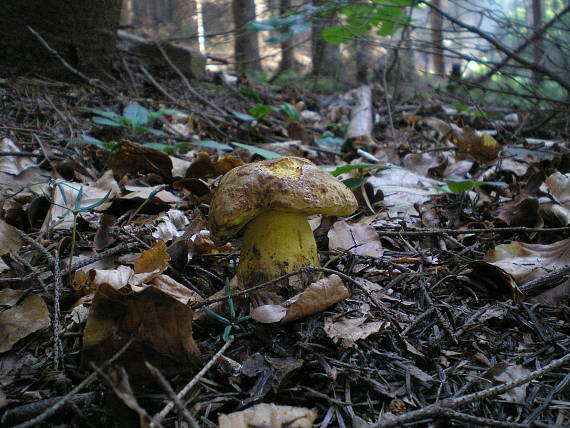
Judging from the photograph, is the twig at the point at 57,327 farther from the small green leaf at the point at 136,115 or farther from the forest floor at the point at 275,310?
the small green leaf at the point at 136,115

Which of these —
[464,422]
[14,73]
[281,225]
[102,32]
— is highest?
[102,32]

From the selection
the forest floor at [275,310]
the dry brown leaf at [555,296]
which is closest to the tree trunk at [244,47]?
the forest floor at [275,310]

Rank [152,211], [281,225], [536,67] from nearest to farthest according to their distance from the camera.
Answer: [281,225] → [152,211] → [536,67]

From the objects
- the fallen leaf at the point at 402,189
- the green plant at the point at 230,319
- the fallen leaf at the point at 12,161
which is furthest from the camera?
the fallen leaf at the point at 402,189

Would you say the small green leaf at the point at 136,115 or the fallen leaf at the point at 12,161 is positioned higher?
the small green leaf at the point at 136,115

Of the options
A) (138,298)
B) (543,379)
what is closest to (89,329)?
(138,298)

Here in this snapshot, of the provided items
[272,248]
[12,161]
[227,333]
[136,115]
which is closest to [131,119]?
[136,115]

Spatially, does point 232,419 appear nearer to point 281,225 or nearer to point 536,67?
point 281,225

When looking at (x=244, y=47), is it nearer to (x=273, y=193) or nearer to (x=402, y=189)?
(x=402, y=189)
